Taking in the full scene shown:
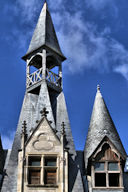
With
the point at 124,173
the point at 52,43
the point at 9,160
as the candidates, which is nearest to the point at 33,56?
the point at 52,43

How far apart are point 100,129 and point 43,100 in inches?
190

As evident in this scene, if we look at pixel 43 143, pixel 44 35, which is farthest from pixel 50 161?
pixel 44 35

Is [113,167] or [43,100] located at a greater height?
[43,100]

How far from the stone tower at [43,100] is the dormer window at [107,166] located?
3.78ft

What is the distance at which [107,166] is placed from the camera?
25.4 metres

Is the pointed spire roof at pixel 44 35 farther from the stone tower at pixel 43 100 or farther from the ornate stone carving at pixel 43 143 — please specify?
the ornate stone carving at pixel 43 143

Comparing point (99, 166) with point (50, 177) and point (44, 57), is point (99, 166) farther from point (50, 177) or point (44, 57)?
point (44, 57)

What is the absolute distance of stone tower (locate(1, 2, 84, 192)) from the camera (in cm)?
2528

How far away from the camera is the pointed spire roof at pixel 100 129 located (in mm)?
26734

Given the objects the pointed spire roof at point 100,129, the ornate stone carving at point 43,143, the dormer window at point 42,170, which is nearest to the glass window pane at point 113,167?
the pointed spire roof at point 100,129

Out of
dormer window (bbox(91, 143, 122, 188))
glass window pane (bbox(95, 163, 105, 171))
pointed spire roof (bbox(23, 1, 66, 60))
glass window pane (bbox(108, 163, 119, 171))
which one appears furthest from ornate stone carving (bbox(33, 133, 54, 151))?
pointed spire roof (bbox(23, 1, 66, 60))

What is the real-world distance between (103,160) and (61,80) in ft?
29.6

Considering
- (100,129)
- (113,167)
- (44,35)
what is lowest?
(113,167)

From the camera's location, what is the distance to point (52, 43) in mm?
33812
